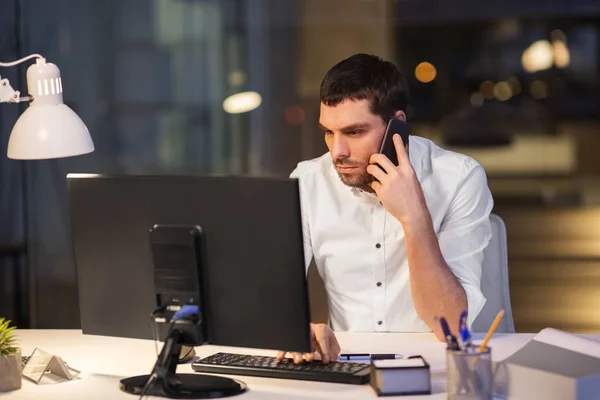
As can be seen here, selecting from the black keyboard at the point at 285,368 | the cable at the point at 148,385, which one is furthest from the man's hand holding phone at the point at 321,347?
the cable at the point at 148,385

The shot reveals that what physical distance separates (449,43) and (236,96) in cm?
89

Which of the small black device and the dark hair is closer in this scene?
the small black device

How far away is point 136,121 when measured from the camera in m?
4.22

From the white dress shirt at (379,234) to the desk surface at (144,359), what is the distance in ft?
0.84

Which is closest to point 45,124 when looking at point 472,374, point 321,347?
point 321,347

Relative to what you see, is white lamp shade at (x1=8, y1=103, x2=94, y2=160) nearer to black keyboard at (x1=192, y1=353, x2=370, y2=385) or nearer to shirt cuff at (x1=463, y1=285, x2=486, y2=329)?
black keyboard at (x1=192, y1=353, x2=370, y2=385)

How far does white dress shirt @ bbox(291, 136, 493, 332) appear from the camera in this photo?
8.79 ft

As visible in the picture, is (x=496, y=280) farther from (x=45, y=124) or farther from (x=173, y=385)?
(x=45, y=124)

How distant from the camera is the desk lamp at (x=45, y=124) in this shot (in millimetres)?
2225

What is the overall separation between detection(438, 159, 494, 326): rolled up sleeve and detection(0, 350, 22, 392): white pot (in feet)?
3.55

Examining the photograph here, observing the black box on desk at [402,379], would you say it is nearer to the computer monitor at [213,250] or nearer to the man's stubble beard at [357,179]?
the computer monitor at [213,250]

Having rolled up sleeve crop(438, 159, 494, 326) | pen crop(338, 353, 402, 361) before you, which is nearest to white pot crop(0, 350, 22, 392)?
pen crop(338, 353, 402, 361)

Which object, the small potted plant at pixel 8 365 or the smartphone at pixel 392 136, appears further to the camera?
the smartphone at pixel 392 136

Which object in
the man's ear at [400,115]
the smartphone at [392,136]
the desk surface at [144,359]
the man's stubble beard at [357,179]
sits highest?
the man's ear at [400,115]
